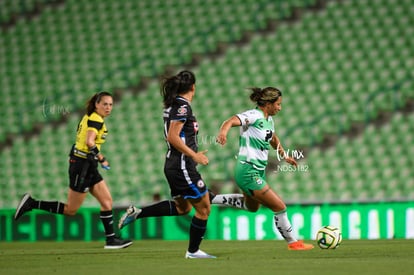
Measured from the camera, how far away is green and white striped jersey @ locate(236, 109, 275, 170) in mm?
8492

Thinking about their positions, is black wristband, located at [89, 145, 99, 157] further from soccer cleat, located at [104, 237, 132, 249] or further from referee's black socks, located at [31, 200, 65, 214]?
soccer cleat, located at [104, 237, 132, 249]

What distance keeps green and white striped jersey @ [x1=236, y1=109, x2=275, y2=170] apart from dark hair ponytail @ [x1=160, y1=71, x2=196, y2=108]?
1106 millimetres

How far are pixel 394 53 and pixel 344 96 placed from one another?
62.5 inches

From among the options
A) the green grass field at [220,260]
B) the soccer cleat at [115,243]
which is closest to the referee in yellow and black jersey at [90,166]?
the soccer cleat at [115,243]

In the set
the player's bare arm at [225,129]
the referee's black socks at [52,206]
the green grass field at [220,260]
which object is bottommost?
Answer: the green grass field at [220,260]

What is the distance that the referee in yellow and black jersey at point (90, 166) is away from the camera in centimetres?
930

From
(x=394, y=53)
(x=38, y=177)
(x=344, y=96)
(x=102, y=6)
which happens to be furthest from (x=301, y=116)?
(x=102, y=6)

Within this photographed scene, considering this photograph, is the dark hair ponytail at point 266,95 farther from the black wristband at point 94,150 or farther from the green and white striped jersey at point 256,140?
the black wristband at point 94,150

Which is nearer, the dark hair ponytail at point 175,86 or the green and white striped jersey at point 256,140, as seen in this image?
the dark hair ponytail at point 175,86

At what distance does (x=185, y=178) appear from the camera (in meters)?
7.47

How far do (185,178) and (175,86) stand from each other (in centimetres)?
81

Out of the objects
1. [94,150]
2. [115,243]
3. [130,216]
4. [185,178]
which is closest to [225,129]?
[185,178]

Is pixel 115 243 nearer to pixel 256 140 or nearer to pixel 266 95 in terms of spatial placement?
pixel 256 140

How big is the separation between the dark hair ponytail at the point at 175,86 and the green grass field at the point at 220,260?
144 centimetres
